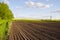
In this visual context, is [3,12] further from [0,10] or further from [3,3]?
[3,3]

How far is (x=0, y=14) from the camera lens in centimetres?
5469

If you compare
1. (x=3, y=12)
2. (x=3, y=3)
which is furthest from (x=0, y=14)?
(x=3, y=3)

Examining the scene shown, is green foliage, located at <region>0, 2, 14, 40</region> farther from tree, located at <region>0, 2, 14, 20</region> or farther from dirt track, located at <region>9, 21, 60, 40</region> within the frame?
dirt track, located at <region>9, 21, 60, 40</region>

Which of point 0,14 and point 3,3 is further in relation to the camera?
point 3,3

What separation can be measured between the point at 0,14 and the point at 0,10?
4.11 feet

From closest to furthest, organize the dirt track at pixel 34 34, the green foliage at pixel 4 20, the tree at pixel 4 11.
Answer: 1. the green foliage at pixel 4 20
2. the dirt track at pixel 34 34
3. the tree at pixel 4 11

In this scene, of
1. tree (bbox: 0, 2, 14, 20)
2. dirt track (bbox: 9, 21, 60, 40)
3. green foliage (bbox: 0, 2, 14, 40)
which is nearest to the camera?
green foliage (bbox: 0, 2, 14, 40)

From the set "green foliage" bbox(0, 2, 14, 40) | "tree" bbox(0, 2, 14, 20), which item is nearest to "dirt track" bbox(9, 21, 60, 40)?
"green foliage" bbox(0, 2, 14, 40)

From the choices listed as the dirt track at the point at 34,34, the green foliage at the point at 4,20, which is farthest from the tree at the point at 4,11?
the dirt track at the point at 34,34

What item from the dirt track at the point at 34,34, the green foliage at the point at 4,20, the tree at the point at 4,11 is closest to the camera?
the green foliage at the point at 4,20

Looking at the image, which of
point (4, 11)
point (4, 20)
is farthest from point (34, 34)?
point (4, 11)

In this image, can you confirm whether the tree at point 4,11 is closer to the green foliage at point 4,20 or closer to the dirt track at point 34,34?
the green foliage at point 4,20

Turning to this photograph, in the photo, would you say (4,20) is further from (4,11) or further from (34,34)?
(4,11)

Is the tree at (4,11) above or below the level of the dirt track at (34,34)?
above
